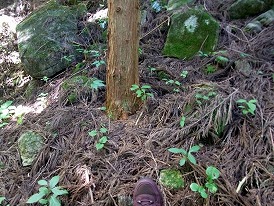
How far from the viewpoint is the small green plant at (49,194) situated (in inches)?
76.5

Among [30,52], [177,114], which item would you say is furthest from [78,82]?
[177,114]

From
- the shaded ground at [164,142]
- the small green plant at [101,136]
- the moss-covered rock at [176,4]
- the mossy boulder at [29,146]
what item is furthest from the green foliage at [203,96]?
the moss-covered rock at [176,4]

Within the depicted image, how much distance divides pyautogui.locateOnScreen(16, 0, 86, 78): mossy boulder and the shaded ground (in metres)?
0.66

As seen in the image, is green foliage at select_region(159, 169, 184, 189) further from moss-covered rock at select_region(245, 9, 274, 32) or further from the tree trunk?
moss-covered rock at select_region(245, 9, 274, 32)

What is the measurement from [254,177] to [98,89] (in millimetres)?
1674

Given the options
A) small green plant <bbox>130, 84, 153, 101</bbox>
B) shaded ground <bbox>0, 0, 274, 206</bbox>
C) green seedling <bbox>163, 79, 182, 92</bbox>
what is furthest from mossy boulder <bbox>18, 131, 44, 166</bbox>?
green seedling <bbox>163, 79, 182, 92</bbox>

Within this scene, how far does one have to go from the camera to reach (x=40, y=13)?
389 centimetres

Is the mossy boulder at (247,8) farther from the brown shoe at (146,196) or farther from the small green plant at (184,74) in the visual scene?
the brown shoe at (146,196)

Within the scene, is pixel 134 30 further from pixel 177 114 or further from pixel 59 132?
pixel 59 132

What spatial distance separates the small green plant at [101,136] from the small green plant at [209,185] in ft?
2.48

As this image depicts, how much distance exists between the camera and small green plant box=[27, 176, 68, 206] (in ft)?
6.38

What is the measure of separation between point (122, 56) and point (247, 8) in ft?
6.60

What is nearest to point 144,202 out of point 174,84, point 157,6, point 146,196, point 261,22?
point 146,196

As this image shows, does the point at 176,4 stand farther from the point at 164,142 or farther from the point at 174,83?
the point at 164,142
